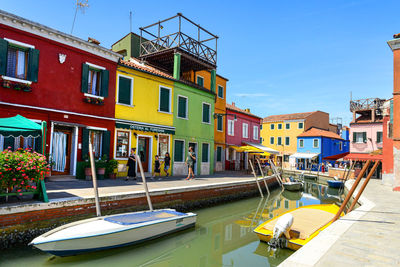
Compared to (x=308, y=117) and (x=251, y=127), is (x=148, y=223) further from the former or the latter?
(x=308, y=117)

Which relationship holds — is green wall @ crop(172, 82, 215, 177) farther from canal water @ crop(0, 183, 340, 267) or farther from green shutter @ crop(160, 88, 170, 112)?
canal water @ crop(0, 183, 340, 267)

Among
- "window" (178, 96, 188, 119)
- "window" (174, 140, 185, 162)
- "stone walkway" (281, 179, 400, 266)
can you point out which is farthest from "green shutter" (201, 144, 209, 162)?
"stone walkway" (281, 179, 400, 266)

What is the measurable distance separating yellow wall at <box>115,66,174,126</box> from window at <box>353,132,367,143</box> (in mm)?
25954

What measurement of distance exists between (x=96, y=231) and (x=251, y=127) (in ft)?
77.3

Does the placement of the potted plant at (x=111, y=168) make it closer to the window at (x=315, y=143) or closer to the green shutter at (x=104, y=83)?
the green shutter at (x=104, y=83)

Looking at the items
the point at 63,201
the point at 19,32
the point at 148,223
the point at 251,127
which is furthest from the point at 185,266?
the point at 251,127

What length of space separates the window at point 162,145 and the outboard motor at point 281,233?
31.8ft

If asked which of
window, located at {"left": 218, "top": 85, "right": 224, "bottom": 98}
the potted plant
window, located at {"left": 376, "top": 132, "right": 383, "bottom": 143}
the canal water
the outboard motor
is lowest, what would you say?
the canal water

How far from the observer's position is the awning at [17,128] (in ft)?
23.5

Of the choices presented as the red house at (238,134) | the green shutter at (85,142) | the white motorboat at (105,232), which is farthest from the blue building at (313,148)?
the white motorboat at (105,232)

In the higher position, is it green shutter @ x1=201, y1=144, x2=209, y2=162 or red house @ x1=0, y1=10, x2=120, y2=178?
red house @ x1=0, y1=10, x2=120, y2=178

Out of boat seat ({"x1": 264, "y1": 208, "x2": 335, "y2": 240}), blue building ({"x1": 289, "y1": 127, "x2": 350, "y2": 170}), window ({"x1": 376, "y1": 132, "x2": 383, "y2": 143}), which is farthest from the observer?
blue building ({"x1": 289, "y1": 127, "x2": 350, "y2": 170})

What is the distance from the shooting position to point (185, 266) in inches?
250

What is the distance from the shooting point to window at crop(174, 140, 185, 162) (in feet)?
54.3
